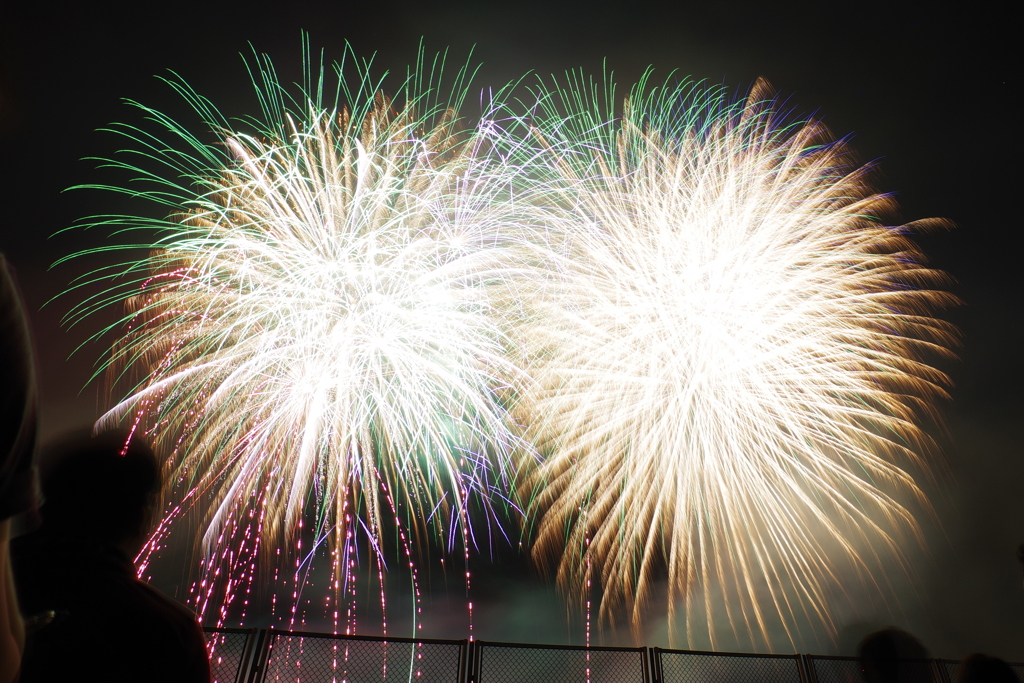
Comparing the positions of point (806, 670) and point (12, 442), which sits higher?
point (12, 442)

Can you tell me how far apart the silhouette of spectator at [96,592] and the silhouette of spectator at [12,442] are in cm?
34

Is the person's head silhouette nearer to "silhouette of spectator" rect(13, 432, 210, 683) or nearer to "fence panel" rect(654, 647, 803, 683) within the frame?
"silhouette of spectator" rect(13, 432, 210, 683)

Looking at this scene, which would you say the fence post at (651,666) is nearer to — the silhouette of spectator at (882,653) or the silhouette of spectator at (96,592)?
the silhouette of spectator at (882,653)

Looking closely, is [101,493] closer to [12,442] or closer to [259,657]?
[12,442]

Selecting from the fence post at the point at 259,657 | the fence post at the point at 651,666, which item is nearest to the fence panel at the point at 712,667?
the fence post at the point at 651,666

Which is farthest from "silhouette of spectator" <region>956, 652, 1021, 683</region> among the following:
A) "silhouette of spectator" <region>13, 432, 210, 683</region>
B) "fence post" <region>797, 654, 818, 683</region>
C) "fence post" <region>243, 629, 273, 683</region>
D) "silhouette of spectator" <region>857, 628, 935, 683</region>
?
"fence post" <region>243, 629, 273, 683</region>

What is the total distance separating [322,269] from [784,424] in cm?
1098

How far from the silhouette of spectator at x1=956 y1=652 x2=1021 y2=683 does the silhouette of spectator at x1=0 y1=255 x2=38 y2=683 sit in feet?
16.6

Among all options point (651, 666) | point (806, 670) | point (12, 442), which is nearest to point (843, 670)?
point (806, 670)

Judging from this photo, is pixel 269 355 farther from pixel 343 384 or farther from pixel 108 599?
pixel 108 599

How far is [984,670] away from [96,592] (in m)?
5.06

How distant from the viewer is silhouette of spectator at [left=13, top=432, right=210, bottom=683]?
120 centimetres

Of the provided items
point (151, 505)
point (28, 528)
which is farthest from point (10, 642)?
point (151, 505)

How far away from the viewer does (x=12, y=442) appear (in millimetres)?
835
